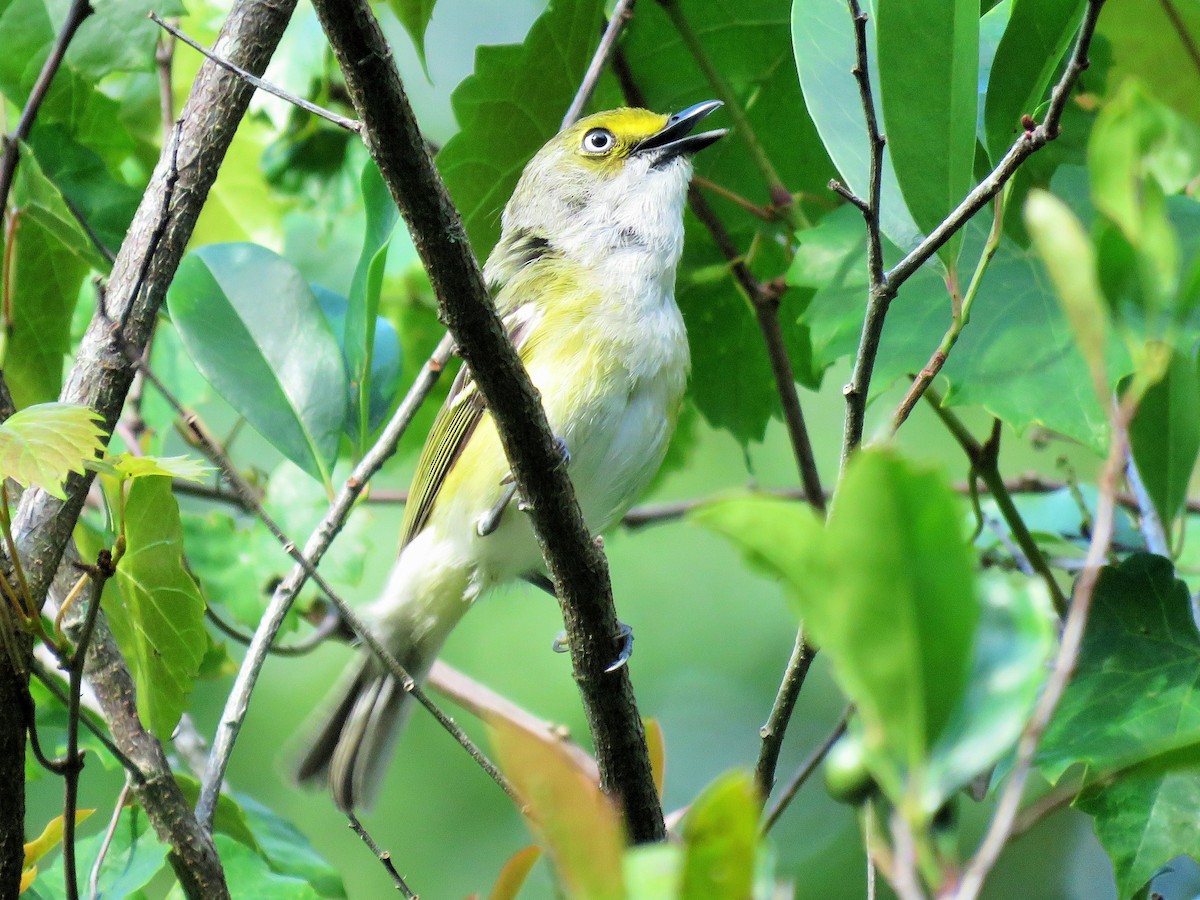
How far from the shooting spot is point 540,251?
12.0 ft

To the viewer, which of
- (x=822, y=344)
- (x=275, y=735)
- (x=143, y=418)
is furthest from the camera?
(x=275, y=735)

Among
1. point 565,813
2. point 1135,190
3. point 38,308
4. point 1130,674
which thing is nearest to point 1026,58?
point 1130,674

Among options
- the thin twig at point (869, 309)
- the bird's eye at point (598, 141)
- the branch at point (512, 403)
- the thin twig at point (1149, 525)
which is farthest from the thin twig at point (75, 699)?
the bird's eye at point (598, 141)

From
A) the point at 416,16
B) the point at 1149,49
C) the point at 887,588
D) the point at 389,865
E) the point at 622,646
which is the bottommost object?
the point at 389,865

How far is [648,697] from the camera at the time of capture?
7.29m

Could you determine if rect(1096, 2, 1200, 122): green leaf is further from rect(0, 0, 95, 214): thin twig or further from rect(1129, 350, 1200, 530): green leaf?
rect(0, 0, 95, 214): thin twig

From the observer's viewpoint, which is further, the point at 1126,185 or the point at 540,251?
the point at 540,251

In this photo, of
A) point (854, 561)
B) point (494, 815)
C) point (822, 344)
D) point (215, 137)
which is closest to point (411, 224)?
point (215, 137)

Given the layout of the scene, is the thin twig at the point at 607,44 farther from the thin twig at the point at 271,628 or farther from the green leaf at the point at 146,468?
the green leaf at the point at 146,468

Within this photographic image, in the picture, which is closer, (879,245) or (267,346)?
(879,245)

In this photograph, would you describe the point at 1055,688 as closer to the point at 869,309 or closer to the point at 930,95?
the point at 869,309

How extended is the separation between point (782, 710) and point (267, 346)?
148 centimetres

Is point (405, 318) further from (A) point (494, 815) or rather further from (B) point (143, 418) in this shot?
(A) point (494, 815)

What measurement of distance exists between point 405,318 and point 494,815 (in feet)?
12.2
